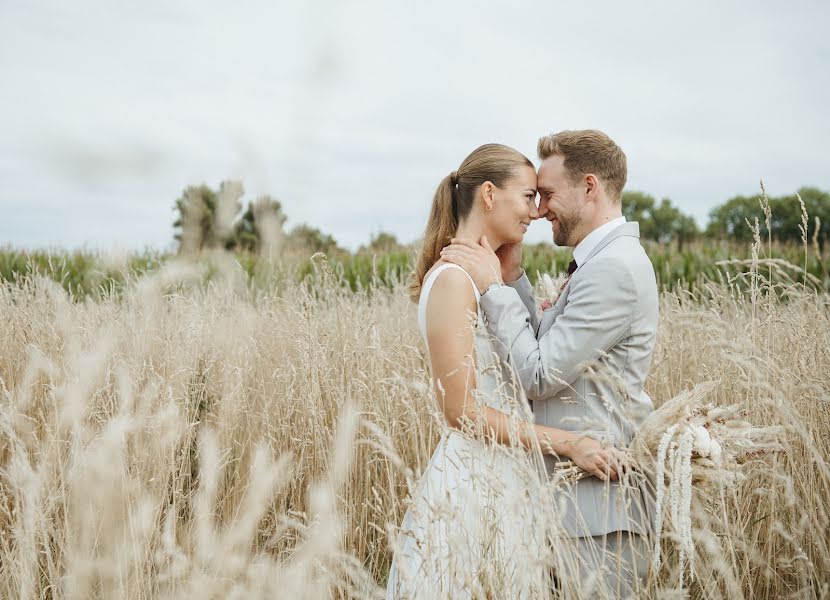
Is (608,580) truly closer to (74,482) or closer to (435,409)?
(435,409)

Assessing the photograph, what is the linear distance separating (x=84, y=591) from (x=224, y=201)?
1.11 meters

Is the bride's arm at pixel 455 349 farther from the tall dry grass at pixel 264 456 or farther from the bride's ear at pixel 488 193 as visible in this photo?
the bride's ear at pixel 488 193

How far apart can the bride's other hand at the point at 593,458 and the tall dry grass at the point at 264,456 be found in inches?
14.4

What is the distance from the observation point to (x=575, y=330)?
2500 mm

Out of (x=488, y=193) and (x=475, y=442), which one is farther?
(x=488, y=193)

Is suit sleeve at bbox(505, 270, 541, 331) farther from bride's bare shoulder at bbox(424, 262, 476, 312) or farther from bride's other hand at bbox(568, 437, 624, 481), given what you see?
bride's other hand at bbox(568, 437, 624, 481)

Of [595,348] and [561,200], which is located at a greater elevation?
[561,200]

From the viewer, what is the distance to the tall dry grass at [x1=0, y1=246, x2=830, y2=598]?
2.03 metres

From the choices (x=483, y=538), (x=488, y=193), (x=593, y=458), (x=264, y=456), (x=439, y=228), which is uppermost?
(x=488, y=193)

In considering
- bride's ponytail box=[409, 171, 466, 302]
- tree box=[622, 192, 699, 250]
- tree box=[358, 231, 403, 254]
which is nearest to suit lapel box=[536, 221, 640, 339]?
bride's ponytail box=[409, 171, 466, 302]

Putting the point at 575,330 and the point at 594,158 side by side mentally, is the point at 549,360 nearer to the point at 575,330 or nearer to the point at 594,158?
the point at 575,330

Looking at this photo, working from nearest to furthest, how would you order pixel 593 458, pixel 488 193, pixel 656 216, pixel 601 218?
pixel 593 458
pixel 601 218
pixel 488 193
pixel 656 216

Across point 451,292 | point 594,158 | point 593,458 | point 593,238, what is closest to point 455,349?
point 451,292

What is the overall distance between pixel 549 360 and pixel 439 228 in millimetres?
1072
